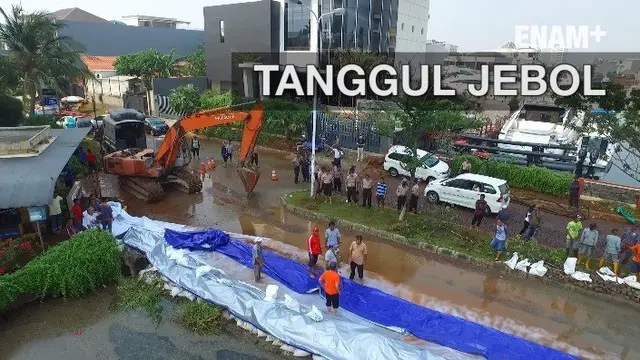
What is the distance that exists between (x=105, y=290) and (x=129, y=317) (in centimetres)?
155

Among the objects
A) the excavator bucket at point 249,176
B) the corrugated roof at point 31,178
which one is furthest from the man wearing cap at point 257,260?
the excavator bucket at point 249,176

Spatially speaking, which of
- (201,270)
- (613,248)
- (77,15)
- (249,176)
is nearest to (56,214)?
(201,270)

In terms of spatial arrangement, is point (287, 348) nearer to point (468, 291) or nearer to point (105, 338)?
point (105, 338)

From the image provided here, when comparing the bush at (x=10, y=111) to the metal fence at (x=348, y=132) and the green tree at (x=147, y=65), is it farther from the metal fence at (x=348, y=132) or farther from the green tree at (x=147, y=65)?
the green tree at (x=147, y=65)

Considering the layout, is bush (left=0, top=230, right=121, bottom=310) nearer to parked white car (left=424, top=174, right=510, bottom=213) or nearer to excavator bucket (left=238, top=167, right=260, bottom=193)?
excavator bucket (left=238, top=167, right=260, bottom=193)

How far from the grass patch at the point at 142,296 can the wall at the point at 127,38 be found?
45.0 meters

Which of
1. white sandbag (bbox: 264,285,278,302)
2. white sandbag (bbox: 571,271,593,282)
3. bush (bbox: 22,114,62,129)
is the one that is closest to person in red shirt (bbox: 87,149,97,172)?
bush (bbox: 22,114,62,129)

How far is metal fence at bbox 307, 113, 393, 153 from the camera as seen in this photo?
940 inches

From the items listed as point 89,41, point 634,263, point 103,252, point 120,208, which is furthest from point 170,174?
point 89,41

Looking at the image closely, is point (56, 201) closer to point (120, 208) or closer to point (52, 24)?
point (120, 208)

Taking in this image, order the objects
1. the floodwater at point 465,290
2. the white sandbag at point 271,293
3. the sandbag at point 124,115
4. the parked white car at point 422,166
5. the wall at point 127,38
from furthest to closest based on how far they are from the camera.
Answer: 1. the wall at point 127,38
2. the sandbag at point 124,115
3. the parked white car at point 422,166
4. the white sandbag at point 271,293
5. the floodwater at point 465,290

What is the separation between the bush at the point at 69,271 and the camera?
A: 1016 centimetres

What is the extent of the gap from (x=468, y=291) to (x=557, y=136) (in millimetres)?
19494

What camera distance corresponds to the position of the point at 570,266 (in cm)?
1202
